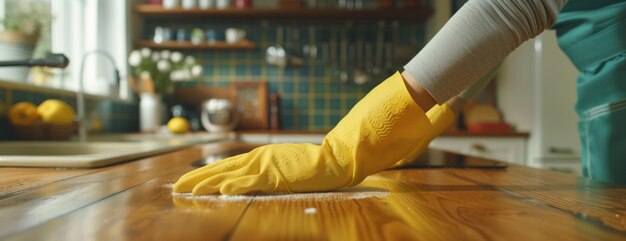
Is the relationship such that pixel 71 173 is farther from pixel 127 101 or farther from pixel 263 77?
pixel 263 77

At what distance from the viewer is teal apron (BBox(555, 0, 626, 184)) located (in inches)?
36.4

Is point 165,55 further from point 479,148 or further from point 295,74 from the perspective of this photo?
point 479,148

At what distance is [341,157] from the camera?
1.93ft

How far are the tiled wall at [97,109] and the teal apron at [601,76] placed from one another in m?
1.51

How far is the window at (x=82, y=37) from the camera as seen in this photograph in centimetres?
196

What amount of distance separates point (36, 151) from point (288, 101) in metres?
1.75

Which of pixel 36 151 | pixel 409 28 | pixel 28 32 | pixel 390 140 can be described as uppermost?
pixel 409 28

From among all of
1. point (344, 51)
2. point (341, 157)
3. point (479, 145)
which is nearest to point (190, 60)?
point (344, 51)

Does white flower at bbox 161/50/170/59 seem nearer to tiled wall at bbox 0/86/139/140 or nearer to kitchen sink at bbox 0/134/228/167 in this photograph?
tiled wall at bbox 0/86/139/140

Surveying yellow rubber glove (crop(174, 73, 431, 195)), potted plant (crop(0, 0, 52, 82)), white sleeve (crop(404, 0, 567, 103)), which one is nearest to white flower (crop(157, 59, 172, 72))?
potted plant (crop(0, 0, 52, 82))

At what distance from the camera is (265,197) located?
546 mm

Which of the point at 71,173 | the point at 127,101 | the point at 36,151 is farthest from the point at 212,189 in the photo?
the point at 127,101

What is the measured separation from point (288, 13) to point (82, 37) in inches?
42.5

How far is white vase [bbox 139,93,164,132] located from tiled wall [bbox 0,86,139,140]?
0.09 m
